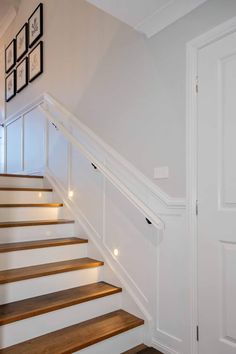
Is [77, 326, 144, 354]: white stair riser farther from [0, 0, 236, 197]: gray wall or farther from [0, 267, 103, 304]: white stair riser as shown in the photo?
[0, 0, 236, 197]: gray wall

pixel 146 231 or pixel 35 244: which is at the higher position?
pixel 146 231

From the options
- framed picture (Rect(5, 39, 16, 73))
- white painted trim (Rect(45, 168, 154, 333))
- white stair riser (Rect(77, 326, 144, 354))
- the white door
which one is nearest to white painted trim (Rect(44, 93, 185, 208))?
the white door

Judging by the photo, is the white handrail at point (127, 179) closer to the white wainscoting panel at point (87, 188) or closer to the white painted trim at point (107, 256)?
the white wainscoting panel at point (87, 188)

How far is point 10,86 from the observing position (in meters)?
4.73

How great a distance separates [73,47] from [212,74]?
1928 mm

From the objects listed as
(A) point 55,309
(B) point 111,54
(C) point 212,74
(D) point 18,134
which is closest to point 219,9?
(C) point 212,74


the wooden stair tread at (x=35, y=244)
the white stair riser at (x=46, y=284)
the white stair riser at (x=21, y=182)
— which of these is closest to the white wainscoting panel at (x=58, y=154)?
the white stair riser at (x=21, y=182)

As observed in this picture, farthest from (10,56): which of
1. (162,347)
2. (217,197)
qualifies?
(162,347)

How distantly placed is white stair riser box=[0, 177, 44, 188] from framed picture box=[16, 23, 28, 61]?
206cm

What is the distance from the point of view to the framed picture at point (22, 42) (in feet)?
14.0

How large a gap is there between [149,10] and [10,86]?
11.4 ft

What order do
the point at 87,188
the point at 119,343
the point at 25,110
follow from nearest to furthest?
the point at 119,343
the point at 87,188
the point at 25,110

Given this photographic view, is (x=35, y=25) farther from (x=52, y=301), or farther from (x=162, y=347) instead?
(x=162, y=347)

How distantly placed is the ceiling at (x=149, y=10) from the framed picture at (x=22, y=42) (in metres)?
2.81
